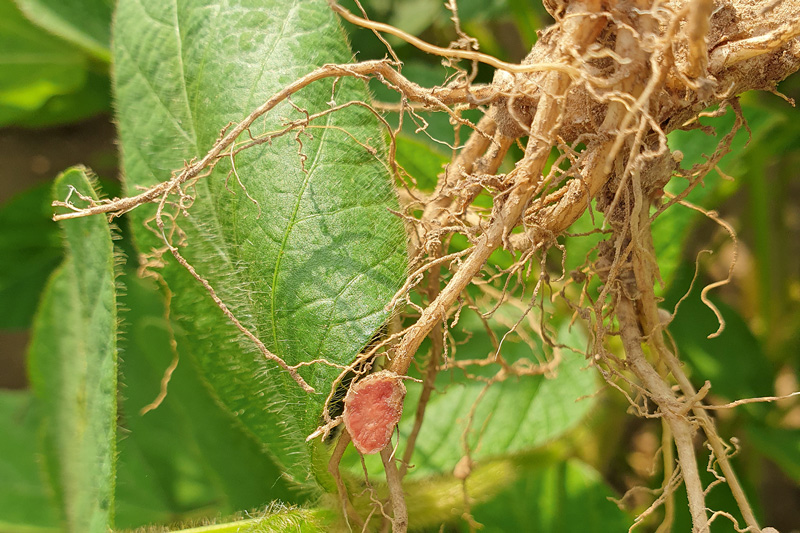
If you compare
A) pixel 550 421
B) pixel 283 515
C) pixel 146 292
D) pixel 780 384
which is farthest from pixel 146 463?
pixel 780 384

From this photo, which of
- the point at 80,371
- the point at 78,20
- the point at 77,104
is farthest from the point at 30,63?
the point at 80,371

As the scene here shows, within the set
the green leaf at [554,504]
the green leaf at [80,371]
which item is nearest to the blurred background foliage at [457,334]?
A: the green leaf at [554,504]

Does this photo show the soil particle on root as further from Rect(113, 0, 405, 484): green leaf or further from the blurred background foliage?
the blurred background foliage

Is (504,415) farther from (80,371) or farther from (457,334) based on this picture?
(80,371)

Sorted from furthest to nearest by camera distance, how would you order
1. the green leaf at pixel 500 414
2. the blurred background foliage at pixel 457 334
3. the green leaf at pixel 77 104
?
the green leaf at pixel 77 104, the blurred background foliage at pixel 457 334, the green leaf at pixel 500 414

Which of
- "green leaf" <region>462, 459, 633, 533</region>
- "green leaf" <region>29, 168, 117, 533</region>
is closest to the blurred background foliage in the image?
"green leaf" <region>462, 459, 633, 533</region>

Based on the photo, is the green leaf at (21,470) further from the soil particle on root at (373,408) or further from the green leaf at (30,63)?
the soil particle on root at (373,408)

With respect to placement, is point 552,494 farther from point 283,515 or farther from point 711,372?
point 283,515
